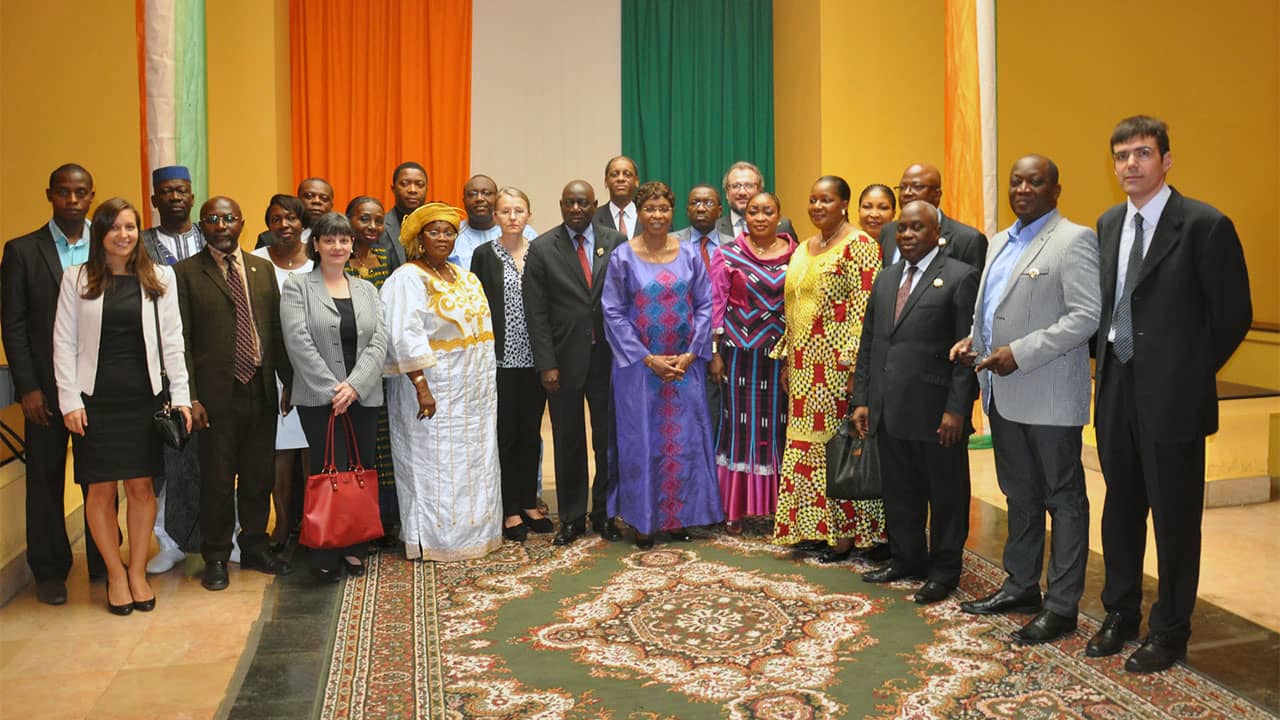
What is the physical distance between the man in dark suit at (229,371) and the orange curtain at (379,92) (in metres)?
4.35

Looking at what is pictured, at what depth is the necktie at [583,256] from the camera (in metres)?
5.31

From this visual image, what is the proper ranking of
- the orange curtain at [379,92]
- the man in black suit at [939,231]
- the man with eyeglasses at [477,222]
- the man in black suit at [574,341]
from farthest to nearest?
the orange curtain at [379,92]
the man with eyeglasses at [477,222]
the man in black suit at [574,341]
the man in black suit at [939,231]

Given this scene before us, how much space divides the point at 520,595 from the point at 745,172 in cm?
255

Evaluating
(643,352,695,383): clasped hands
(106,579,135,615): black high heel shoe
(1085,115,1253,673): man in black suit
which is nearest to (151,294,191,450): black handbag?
(106,579,135,615): black high heel shoe

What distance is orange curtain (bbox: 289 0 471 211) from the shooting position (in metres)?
8.87

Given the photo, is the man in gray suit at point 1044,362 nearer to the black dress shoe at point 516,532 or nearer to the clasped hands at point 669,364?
the clasped hands at point 669,364

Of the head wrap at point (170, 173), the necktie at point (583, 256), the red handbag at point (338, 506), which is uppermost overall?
the head wrap at point (170, 173)

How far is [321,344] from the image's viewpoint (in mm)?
4621

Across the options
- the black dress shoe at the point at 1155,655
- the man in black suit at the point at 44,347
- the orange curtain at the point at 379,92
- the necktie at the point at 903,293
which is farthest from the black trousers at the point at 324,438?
the orange curtain at the point at 379,92

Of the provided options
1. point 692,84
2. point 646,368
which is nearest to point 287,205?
point 646,368

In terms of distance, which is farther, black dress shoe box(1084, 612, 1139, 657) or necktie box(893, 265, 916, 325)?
necktie box(893, 265, 916, 325)

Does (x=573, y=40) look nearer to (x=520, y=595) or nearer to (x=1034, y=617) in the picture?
(x=520, y=595)

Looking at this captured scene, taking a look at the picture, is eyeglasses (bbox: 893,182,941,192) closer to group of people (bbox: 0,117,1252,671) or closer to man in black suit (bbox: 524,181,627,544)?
group of people (bbox: 0,117,1252,671)

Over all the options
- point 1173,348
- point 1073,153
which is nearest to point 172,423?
point 1173,348
